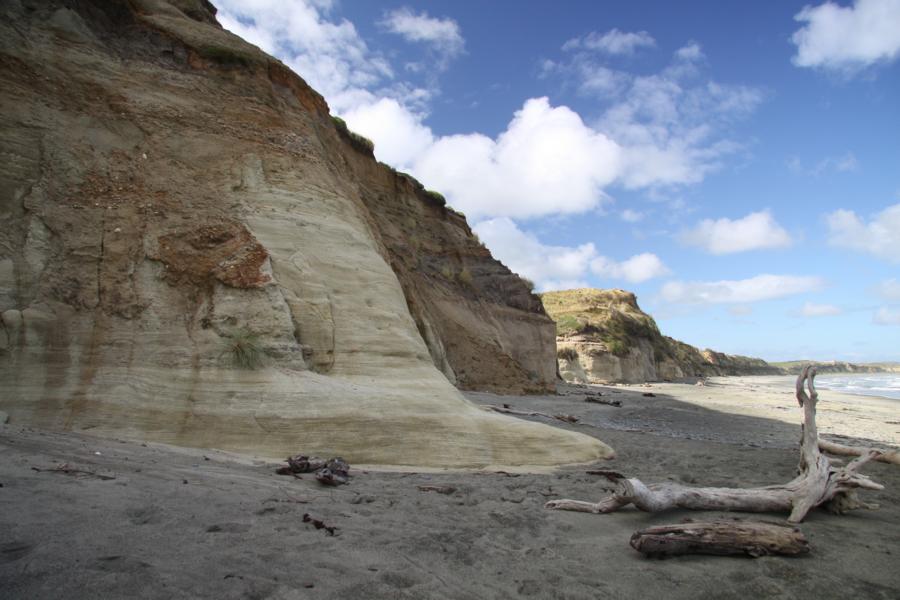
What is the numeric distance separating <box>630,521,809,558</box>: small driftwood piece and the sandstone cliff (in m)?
37.2

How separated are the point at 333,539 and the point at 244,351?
4203mm

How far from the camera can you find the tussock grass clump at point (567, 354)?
1582 inches

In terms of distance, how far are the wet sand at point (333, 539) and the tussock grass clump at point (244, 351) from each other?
56.4 inches

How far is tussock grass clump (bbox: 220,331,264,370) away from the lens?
22.3 ft

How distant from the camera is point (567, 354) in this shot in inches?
1594

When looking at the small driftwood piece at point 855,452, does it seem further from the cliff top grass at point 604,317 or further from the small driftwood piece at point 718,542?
the cliff top grass at point 604,317

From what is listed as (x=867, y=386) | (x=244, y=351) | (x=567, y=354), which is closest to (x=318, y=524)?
(x=244, y=351)

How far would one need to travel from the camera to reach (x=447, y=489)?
5.11 m

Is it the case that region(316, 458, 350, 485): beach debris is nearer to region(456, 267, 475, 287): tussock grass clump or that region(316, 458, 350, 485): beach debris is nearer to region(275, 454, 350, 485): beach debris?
region(275, 454, 350, 485): beach debris

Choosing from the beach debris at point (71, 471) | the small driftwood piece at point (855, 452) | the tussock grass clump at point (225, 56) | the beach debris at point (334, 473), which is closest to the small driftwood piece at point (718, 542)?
the beach debris at point (334, 473)

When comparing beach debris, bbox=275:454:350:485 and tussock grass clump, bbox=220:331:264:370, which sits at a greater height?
tussock grass clump, bbox=220:331:264:370

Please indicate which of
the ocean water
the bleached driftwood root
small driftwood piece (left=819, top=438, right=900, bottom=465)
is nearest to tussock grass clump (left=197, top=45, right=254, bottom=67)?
the bleached driftwood root

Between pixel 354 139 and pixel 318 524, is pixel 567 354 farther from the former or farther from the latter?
pixel 318 524

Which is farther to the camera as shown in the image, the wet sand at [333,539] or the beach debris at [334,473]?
the beach debris at [334,473]
